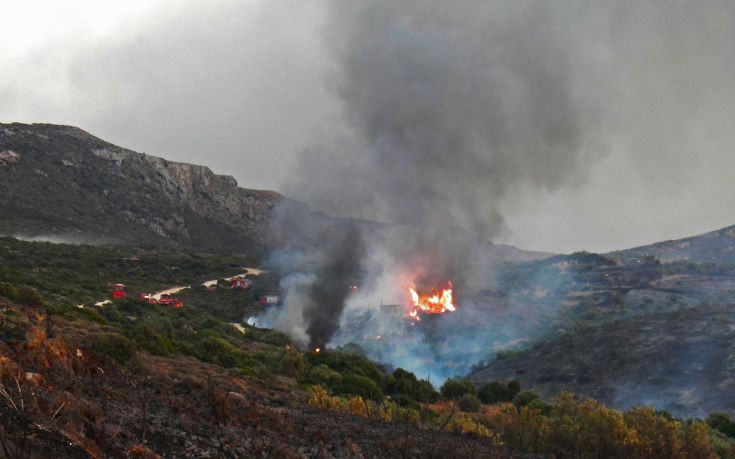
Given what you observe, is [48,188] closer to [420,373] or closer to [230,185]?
[230,185]

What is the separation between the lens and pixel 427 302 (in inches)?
2648

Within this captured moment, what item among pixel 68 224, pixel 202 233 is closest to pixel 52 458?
pixel 68 224

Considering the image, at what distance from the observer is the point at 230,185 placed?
563ft

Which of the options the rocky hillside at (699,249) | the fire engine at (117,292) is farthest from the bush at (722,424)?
the rocky hillside at (699,249)

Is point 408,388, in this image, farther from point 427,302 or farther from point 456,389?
point 427,302

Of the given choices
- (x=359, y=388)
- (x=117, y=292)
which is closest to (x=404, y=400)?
(x=359, y=388)

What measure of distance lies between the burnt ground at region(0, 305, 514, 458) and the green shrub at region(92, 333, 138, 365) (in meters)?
1.82

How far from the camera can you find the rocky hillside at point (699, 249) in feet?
436

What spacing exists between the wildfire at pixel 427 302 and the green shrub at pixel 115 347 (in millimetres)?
47119

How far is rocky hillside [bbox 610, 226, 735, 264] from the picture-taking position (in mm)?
133000

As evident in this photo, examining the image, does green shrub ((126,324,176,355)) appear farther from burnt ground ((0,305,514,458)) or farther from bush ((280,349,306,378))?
burnt ground ((0,305,514,458))

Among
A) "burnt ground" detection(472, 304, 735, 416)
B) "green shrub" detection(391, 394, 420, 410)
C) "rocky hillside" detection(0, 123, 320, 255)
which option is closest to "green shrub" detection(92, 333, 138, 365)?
"green shrub" detection(391, 394, 420, 410)

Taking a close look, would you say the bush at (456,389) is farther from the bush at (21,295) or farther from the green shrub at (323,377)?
the bush at (21,295)

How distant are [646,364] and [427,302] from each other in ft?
84.0
